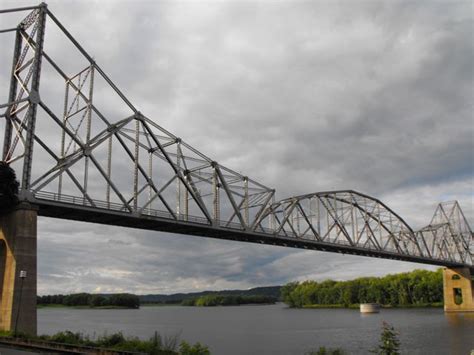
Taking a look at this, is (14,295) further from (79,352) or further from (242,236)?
(242,236)

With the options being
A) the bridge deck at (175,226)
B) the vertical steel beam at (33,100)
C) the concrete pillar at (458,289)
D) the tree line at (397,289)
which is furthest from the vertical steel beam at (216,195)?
the tree line at (397,289)

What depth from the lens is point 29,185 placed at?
39031 millimetres

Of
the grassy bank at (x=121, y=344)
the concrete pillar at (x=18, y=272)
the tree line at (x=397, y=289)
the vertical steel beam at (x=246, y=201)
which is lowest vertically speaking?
the tree line at (x=397, y=289)

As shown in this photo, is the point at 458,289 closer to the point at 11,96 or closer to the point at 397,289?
the point at 397,289

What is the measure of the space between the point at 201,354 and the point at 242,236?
149 ft

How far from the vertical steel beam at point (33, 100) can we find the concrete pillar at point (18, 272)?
327 centimetres

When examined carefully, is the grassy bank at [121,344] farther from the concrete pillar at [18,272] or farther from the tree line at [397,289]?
the tree line at [397,289]

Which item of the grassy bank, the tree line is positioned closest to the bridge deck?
the grassy bank

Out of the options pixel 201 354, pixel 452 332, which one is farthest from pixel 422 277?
pixel 201 354

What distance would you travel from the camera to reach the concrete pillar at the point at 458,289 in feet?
400

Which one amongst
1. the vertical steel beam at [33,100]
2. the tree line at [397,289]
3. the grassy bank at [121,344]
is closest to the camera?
the grassy bank at [121,344]

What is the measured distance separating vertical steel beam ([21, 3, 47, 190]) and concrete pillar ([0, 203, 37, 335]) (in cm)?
327

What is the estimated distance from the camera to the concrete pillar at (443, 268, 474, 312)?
122 metres

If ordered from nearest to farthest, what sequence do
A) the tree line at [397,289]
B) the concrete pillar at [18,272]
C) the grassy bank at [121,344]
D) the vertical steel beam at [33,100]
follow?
the grassy bank at [121,344], the concrete pillar at [18,272], the vertical steel beam at [33,100], the tree line at [397,289]
